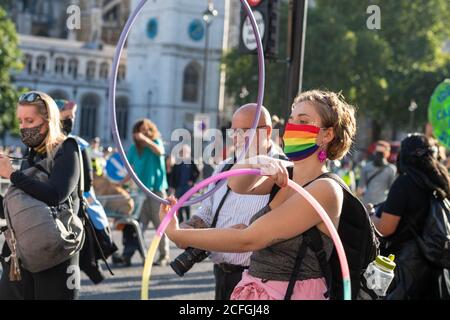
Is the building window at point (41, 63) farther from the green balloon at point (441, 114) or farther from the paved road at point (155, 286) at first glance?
the green balloon at point (441, 114)

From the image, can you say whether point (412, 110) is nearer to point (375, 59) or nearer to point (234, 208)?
point (375, 59)

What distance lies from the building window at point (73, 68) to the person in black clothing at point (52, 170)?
2760 inches

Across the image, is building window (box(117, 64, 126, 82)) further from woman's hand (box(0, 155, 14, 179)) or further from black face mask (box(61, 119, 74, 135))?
woman's hand (box(0, 155, 14, 179))

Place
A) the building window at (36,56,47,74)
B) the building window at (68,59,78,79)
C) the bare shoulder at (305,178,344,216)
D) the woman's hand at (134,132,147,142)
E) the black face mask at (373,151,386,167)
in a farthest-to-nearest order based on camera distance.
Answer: the building window at (68,59,78,79)
the building window at (36,56,47,74)
the black face mask at (373,151,386,167)
the woman's hand at (134,132,147,142)
the bare shoulder at (305,178,344,216)

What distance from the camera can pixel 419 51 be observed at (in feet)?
182

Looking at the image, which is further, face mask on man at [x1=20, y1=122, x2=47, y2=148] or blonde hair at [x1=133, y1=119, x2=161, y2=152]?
blonde hair at [x1=133, y1=119, x2=161, y2=152]

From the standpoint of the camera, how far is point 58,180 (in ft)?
17.6

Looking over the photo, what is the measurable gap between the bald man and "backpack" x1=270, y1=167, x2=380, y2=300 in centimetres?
190

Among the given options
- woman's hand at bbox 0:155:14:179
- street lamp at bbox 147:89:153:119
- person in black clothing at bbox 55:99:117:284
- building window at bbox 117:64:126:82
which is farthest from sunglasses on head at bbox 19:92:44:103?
building window at bbox 117:64:126:82

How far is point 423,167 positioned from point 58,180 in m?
2.77

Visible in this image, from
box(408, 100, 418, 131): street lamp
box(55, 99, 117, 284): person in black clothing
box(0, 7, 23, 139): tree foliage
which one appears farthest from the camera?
box(408, 100, 418, 131): street lamp

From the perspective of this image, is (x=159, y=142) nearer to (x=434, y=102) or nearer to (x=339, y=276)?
(x=434, y=102)

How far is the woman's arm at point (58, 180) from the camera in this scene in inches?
208

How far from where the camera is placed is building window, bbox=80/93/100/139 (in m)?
72.9
